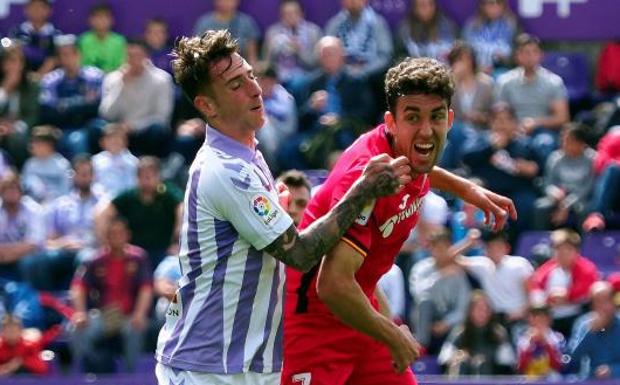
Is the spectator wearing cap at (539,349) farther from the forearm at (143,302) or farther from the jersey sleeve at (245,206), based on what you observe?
the jersey sleeve at (245,206)

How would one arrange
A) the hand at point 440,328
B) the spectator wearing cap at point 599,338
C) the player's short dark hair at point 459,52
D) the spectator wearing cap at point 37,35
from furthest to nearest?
the spectator wearing cap at point 37,35 < the player's short dark hair at point 459,52 < the hand at point 440,328 < the spectator wearing cap at point 599,338

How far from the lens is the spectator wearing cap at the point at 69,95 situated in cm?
1428

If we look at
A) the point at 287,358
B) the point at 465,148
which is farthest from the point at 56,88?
the point at 287,358

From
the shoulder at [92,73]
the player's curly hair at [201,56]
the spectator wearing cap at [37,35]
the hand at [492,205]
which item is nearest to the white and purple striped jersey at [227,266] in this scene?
the player's curly hair at [201,56]

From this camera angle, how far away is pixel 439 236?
11516mm

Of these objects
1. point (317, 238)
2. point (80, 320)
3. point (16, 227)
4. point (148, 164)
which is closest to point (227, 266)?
point (317, 238)

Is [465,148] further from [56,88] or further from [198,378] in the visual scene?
[198,378]

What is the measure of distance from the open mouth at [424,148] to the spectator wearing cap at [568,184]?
6663 mm

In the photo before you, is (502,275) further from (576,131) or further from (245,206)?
(245,206)

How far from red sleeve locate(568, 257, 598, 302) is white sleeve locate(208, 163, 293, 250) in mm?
6259

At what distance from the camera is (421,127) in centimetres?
597

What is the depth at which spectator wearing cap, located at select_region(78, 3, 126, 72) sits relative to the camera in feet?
48.4

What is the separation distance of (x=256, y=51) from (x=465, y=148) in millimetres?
2604

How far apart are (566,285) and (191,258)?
6306 mm
